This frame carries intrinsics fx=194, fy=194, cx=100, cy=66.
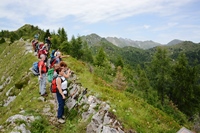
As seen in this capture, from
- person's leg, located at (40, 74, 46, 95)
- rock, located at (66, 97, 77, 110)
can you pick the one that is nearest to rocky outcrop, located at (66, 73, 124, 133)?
rock, located at (66, 97, 77, 110)

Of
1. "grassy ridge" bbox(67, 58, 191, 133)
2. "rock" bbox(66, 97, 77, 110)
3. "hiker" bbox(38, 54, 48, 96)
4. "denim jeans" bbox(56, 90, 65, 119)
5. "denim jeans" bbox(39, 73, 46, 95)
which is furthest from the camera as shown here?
"denim jeans" bbox(39, 73, 46, 95)

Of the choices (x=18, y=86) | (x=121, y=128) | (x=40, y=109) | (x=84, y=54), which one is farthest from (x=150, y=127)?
(x=84, y=54)

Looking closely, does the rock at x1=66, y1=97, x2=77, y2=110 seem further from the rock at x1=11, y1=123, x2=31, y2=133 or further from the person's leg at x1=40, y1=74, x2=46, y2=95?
the rock at x1=11, y1=123, x2=31, y2=133

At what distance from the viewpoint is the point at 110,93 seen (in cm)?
1313

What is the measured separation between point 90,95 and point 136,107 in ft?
9.62

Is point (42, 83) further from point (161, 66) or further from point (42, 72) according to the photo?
point (161, 66)

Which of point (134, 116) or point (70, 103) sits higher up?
point (70, 103)

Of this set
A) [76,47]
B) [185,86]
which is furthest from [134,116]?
[76,47]

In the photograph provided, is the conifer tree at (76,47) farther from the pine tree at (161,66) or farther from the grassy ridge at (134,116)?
the grassy ridge at (134,116)

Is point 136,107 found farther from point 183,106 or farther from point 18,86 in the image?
point 183,106

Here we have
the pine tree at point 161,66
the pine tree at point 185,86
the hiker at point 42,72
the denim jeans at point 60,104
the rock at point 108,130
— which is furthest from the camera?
the pine tree at point 185,86

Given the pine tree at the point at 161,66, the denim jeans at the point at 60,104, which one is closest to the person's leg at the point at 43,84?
the denim jeans at the point at 60,104

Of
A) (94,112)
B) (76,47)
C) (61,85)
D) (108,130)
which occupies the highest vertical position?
(76,47)

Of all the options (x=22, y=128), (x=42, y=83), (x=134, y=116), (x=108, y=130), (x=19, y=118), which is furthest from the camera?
(x=42, y=83)
